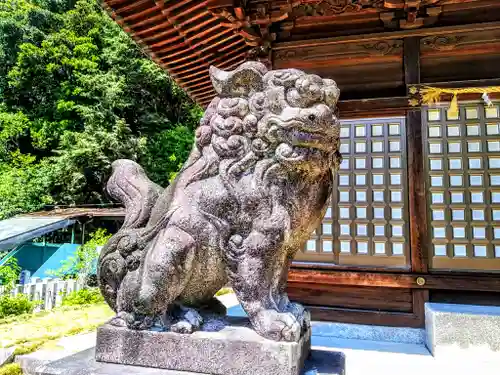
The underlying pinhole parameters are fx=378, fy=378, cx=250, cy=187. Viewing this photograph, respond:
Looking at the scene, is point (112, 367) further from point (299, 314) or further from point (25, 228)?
point (25, 228)

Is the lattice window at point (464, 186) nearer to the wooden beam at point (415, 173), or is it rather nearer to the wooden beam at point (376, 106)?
Answer: the wooden beam at point (415, 173)

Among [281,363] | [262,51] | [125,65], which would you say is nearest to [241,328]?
[281,363]

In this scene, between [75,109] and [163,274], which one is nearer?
[163,274]

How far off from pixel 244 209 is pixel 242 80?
63 cm

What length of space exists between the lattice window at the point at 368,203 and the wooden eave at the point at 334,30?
1.59 ft

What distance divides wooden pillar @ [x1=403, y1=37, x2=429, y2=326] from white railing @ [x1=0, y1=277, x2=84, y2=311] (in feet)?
20.3

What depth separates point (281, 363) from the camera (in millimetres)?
1619

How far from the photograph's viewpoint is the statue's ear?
184 cm

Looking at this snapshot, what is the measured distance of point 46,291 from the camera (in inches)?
276

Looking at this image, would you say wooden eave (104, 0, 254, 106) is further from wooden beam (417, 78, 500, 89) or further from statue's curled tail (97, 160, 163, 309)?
statue's curled tail (97, 160, 163, 309)

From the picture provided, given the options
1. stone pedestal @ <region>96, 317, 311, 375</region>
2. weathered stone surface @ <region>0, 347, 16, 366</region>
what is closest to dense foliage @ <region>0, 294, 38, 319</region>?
weathered stone surface @ <region>0, 347, 16, 366</region>

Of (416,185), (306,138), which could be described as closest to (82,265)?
(416,185)

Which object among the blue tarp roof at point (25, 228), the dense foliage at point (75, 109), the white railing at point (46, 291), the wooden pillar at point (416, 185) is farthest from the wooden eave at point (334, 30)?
the dense foliage at point (75, 109)

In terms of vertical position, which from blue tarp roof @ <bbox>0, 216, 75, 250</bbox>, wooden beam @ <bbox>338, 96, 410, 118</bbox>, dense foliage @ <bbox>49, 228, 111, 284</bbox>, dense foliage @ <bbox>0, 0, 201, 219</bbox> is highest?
dense foliage @ <bbox>0, 0, 201, 219</bbox>
